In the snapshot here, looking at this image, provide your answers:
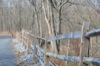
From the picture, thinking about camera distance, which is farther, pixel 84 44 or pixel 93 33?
pixel 84 44

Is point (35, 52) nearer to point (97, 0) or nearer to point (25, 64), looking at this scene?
point (25, 64)

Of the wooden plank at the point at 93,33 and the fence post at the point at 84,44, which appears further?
the fence post at the point at 84,44

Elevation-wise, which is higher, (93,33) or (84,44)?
(93,33)

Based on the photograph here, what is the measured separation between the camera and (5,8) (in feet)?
317

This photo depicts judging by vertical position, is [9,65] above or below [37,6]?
below

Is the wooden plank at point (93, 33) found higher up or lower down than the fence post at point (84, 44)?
higher up

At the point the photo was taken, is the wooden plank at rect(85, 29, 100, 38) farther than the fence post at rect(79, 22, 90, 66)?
No

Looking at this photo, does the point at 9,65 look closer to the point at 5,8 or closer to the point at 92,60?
the point at 92,60

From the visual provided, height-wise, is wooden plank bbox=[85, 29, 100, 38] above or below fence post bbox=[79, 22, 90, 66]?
above

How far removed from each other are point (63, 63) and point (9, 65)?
7.96 feet

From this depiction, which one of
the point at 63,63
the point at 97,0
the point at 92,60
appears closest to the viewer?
the point at 92,60

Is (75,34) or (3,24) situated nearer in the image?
(75,34)

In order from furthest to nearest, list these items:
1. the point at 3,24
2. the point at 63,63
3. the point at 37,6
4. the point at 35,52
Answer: the point at 3,24, the point at 37,6, the point at 35,52, the point at 63,63

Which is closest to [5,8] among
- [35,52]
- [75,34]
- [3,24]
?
[3,24]
